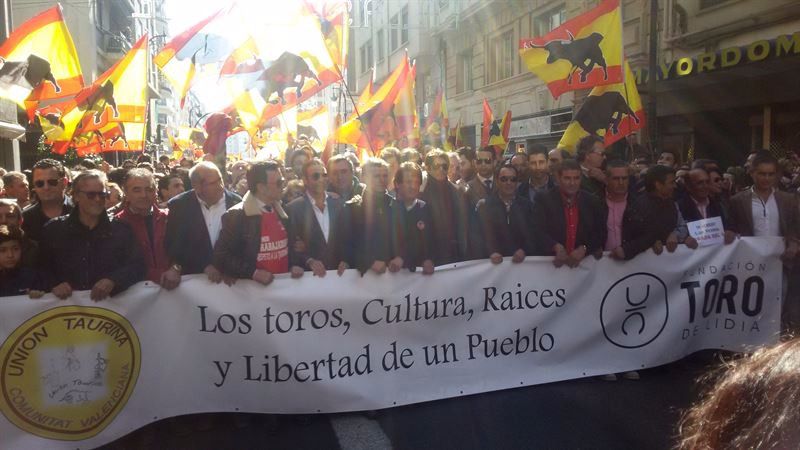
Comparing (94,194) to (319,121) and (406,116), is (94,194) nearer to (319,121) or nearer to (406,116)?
(406,116)

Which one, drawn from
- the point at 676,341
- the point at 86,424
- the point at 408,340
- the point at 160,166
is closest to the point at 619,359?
the point at 676,341

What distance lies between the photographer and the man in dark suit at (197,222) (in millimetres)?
4504

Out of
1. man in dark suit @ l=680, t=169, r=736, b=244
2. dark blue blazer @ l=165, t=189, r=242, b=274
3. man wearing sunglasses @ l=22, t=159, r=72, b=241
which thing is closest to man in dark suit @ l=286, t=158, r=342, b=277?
dark blue blazer @ l=165, t=189, r=242, b=274

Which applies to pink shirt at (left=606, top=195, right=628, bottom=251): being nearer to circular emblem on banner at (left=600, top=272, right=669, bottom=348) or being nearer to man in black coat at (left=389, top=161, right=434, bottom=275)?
circular emblem on banner at (left=600, top=272, right=669, bottom=348)

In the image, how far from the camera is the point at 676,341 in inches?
199

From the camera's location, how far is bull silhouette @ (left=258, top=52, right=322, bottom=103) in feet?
28.5

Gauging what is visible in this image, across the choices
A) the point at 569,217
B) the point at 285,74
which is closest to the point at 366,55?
the point at 285,74

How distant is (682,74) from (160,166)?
32.8 ft

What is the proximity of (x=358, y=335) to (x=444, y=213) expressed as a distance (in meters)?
1.47

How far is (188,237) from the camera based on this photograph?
179 inches

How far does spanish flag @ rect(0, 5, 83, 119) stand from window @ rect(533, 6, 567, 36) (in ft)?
45.8

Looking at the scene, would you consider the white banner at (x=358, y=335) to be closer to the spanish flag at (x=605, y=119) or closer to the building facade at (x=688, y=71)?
the spanish flag at (x=605, y=119)

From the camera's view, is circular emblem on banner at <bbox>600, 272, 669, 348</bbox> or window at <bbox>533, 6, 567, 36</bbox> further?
window at <bbox>533, 6, 567, 36</bbox>

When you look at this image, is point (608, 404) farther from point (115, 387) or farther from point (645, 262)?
point (115, 387)
